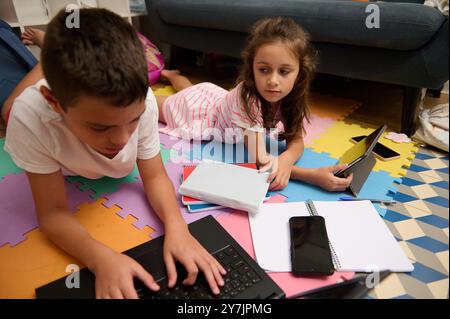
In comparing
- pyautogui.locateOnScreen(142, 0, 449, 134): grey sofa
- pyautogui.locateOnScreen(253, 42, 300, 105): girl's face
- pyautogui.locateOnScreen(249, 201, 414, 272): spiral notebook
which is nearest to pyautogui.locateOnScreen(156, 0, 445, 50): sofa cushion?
pyautogui.locateOnScreen(142, 0, 449, 134): grey sofa

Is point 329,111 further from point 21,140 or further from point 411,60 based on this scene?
point 21,140

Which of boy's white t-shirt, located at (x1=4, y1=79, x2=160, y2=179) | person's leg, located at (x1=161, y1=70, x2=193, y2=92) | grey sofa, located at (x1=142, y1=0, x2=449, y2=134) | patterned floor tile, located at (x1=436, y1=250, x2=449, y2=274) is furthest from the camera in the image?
person's leg, located at (x1=161, y1=70, x2=193, y2=92)

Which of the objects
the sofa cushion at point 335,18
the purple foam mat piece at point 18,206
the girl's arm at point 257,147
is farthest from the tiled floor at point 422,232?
the purple foam mat piece at point 18,206

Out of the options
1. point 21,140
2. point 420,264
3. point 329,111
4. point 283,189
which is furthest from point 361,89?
point 21,140

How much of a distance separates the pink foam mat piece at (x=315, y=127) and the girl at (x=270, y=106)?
0.14 meters

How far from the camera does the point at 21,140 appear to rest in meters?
0.60

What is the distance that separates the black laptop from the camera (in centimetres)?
54

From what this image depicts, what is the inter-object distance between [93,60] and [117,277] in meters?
0.33

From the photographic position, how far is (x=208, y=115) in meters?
1.17

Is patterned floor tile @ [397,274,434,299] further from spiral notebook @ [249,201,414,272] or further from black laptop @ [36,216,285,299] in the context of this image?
black laptop @ [36,216,285,299]

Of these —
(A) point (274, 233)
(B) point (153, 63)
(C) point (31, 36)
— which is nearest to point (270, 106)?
(A) point (274, 233)

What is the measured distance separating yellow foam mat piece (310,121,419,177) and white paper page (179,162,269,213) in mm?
369

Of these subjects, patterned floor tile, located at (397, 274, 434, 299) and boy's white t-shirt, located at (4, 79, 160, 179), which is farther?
boy's white t-shirt, located at (4, 79, 160, 179)

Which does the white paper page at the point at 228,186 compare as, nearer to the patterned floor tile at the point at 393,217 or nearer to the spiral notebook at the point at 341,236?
the spiral notebook at the point at 341,236
